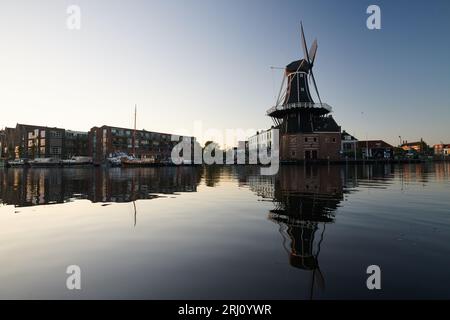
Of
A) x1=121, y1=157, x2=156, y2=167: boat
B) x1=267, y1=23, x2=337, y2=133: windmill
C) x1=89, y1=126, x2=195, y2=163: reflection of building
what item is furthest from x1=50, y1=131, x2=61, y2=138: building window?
x1=267, y1=23, x2=337, y2=133: windmill

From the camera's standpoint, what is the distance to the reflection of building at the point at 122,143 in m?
114

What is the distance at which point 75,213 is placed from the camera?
38.1ft

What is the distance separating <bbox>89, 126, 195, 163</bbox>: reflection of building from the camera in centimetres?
11388

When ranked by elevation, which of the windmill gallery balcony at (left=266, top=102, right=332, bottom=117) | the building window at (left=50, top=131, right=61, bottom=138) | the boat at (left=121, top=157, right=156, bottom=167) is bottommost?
the boat at (left=121, top=157, right=156, bottom=167)

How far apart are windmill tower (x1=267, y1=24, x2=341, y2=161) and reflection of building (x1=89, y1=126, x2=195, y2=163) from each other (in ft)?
180

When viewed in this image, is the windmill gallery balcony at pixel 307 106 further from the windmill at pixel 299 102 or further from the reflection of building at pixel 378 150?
the reflection of building at pixel 378 150

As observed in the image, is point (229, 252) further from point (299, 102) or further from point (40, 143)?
point (40, 143)

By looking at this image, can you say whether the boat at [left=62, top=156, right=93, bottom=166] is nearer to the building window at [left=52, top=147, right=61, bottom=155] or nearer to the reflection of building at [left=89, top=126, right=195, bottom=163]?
the reflection of building at [left=89, top=126, right=195, bottom=163]

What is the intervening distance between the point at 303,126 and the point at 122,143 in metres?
83.4

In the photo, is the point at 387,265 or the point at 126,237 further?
the point at 126,237

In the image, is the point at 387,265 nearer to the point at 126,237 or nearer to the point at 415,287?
the point at 415,287

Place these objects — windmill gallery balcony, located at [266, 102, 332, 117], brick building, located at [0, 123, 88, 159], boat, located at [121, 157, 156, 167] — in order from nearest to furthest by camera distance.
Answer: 1. windmill gallery balcony, located at [266, 102, 332, 117]
2. boat, located at [121, 157, 156, 167]
3. brick building, located at [0, 123, 88, 159]

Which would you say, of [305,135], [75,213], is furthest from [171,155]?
[75,213]
